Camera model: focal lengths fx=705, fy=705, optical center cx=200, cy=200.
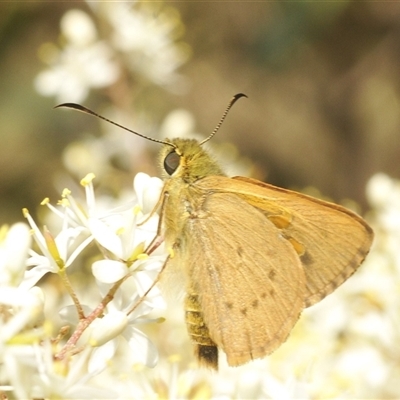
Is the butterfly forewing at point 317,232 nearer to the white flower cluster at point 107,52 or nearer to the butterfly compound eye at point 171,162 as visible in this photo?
the butterfly compound eye at point 171,162

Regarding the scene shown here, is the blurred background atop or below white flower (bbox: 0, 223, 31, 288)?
atop

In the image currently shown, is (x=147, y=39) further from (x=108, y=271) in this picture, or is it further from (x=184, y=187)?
(x=108, y=271)

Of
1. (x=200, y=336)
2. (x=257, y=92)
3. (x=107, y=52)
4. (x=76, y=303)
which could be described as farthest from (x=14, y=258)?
(x=257, y=92)

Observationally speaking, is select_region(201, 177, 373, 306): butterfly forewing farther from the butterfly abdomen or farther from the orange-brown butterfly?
the butterfly abdomen

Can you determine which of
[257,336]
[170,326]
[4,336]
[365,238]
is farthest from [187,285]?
[170,326]

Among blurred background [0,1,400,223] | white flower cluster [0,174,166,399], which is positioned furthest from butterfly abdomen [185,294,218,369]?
blurred background [0,1,400,223]

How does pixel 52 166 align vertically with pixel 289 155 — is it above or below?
below

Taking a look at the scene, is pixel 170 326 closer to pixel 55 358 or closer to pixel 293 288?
pixel 293 288
